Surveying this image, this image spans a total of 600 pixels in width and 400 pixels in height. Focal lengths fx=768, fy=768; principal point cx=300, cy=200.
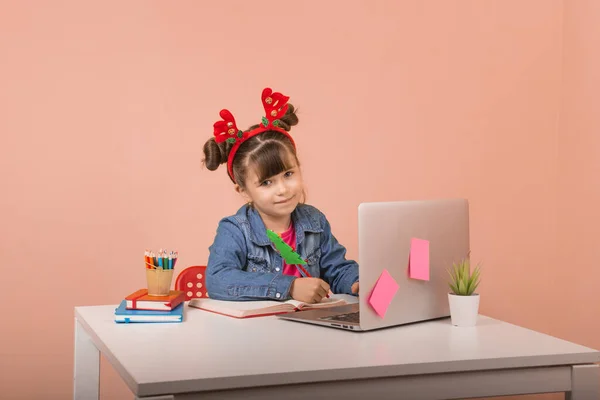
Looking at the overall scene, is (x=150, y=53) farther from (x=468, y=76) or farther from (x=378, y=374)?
(x=378, y=374)

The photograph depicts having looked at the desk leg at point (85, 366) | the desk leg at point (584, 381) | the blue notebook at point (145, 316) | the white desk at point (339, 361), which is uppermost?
the blue notebook at point (145, 316)

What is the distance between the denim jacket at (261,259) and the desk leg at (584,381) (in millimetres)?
703

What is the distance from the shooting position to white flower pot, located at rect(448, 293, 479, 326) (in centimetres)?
152

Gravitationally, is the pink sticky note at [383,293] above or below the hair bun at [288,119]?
below

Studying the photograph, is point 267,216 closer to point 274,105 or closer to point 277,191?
point 277,191

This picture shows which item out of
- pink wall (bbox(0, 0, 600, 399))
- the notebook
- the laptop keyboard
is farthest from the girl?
pink wall (bbox(0, 0, 600, 399))

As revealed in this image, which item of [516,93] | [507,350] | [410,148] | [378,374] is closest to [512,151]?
[516,93]

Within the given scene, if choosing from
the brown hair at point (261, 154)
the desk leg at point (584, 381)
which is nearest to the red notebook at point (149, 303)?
the brown hair at point (261, 154)

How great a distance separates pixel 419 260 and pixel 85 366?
80 cm

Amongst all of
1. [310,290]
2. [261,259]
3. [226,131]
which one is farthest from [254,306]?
[226,131]

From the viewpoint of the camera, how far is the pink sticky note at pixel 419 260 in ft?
4.98

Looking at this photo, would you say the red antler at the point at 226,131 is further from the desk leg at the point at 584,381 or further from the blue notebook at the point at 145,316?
the desk leg at the point at 584,381

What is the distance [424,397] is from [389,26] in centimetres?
201

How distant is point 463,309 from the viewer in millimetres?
1521
